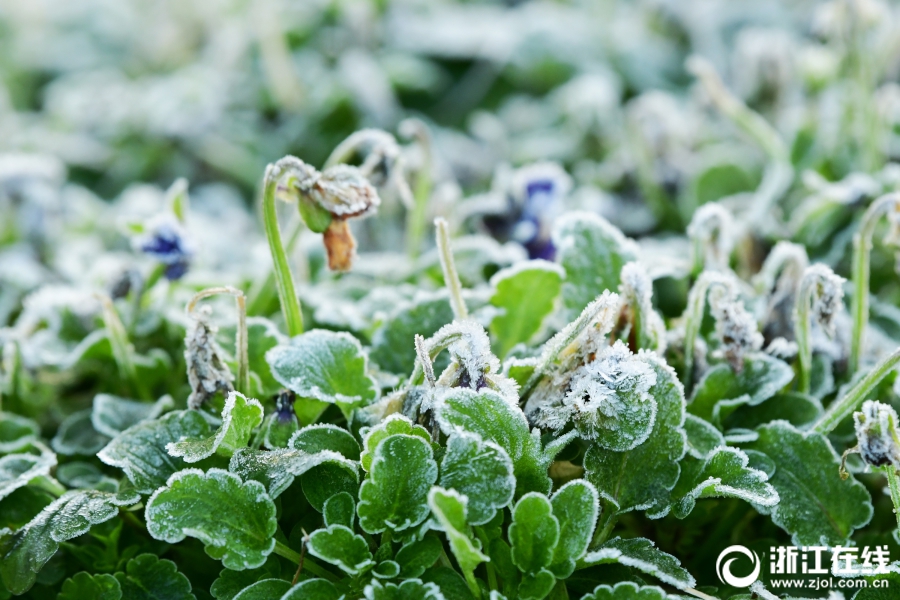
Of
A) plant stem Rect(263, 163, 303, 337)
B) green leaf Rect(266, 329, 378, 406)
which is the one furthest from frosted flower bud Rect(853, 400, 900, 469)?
plant stem Rect(263, 163, 303, 337)

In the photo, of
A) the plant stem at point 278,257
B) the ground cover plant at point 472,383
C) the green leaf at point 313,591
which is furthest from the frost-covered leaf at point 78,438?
the green leaf at point 313,591

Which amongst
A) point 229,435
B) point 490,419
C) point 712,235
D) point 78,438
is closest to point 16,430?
point 78,438

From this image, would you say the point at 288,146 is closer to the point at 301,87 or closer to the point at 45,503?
the point at 301,87

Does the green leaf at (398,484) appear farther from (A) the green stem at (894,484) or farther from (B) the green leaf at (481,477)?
(A) the green stem at (894,484)

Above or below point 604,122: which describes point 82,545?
below

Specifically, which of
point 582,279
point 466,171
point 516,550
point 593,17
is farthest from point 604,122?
point 516,550

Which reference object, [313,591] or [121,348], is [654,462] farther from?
[121,348]
